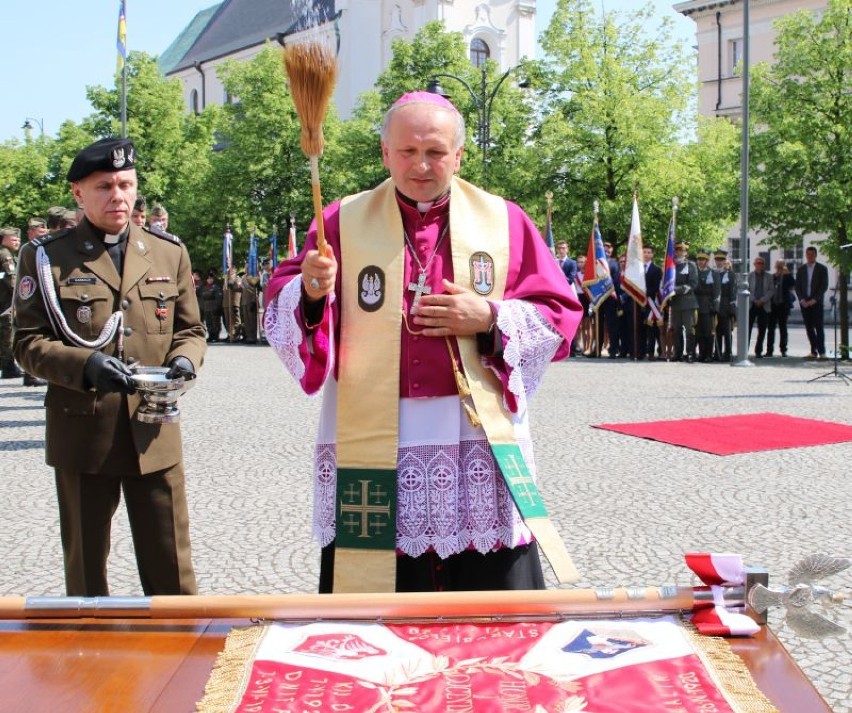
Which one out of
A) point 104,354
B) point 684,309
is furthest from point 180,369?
point 684,309

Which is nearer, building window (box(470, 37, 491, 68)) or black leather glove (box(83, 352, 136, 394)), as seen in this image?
black leather glove (box(83, 352, 136, 394))

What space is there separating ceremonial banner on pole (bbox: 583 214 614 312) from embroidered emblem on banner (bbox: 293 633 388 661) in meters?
17.7

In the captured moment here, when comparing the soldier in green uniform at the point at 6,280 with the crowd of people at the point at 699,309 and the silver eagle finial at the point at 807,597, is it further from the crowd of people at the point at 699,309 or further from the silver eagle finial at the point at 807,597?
the silver eagle finial at the point at 807,597

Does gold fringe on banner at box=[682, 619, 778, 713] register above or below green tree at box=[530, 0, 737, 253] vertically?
below

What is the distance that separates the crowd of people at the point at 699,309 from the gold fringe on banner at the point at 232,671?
16281mm

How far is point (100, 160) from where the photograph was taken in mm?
3316

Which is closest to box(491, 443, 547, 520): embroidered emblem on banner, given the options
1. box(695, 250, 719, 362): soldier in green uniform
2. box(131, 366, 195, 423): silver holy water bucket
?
box(131, 366, 195, 423): silver holy water bucket

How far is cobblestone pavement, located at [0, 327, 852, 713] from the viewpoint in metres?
4.89

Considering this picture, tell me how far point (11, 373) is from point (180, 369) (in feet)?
38.8

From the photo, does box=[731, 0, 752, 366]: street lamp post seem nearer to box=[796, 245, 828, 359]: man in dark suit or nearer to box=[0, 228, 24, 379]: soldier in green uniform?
box=[796, 245, 828, 359]: man in dark suit

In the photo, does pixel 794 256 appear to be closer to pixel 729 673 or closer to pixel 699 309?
pixel 699 309

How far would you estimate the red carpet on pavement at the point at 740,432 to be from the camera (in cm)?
861

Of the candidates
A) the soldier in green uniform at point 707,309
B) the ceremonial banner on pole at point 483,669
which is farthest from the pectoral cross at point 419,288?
the soldier in green uniform at point 707,309

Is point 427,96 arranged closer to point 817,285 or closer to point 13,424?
point 13,424
